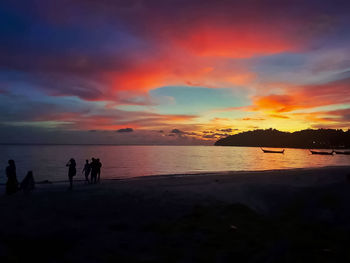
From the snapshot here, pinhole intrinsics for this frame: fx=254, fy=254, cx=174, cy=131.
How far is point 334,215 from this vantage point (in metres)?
10.1

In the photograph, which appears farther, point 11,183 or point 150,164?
point 150,164

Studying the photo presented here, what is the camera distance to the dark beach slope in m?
7.19

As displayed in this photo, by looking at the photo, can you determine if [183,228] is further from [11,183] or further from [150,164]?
[150,164]

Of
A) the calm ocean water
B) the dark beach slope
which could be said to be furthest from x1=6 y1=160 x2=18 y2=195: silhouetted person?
the calm ocean water

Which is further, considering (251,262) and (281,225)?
(281,225)

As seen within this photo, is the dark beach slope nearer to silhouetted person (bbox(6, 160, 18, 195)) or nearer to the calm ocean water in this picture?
silhouetted person (bbox(6, 160, 18, 195))

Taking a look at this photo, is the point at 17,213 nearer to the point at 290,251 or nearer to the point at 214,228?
the point at 214,228

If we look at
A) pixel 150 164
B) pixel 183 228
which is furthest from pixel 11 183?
pixel 150 164

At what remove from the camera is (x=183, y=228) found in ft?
30.4

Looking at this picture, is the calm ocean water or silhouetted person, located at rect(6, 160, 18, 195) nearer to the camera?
silhouetted person, located at rect(6, 160, 18, 195)

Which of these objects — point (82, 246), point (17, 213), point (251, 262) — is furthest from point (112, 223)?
point (251, 262)

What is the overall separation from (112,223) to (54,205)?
16.3 feet

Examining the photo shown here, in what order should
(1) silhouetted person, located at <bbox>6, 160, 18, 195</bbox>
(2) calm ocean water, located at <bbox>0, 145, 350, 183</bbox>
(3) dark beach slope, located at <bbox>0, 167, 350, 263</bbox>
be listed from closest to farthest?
(3) dark beach slope, located at <bbox>0, 167, 350, 263</bbox> < (1) silhouetted person, located at <bbox>6, 160, 18, 195</bbox> < (2) calm ocean water, located at <bbox>0, 145, 350, 183</bbox>

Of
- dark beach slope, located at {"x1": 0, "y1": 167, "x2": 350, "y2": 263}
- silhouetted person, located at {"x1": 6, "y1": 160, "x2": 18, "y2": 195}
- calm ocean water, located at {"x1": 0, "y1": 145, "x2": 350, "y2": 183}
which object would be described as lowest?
calm ocean water, located at {"x1": 0, "y1": 145, "x2": 350, "y2": 183}
